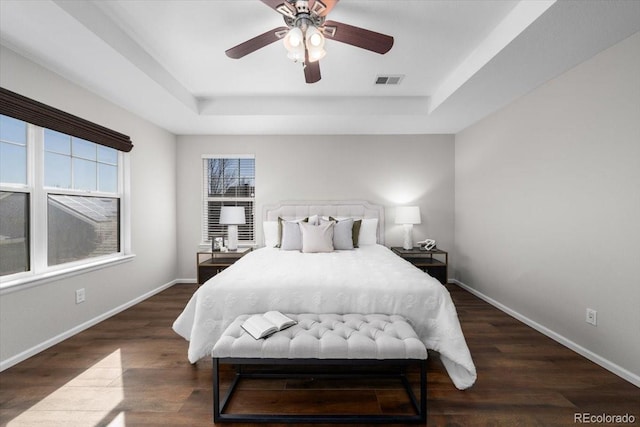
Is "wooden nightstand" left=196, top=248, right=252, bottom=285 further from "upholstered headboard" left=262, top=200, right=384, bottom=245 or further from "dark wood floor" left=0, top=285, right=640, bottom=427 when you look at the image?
"dark wood floor" left=0, top=285, right=640, bottom=427

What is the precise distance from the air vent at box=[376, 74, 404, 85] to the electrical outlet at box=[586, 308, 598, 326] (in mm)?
2665

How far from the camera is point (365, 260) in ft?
9.36

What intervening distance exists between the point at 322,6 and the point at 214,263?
10.8 feet

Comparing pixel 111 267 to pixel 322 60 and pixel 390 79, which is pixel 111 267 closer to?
pixel 322 60

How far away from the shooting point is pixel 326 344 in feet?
5.19

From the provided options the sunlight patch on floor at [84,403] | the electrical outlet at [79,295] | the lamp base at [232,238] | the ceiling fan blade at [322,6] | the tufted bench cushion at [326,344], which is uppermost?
the ceiling fan blade at [322,6]

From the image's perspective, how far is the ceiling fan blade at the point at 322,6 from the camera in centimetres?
159

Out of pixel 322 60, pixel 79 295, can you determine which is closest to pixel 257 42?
pixel 322 60

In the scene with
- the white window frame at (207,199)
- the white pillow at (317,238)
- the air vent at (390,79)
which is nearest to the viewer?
the air vent at (390,79)

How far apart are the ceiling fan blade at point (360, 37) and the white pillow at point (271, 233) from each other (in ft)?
8.85

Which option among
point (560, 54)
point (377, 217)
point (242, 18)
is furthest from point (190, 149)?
point (560, 54)

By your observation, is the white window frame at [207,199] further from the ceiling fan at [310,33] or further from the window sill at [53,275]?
the ceiling fan at [310,33]

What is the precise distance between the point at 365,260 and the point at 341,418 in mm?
1484

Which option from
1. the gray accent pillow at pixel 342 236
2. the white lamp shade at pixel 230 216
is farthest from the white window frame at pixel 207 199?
the gray accent pillow at pixel 342 236
